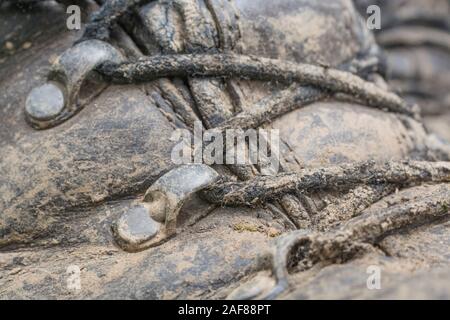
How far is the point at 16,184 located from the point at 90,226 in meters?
0.17

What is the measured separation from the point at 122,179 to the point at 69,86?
8.6 inches

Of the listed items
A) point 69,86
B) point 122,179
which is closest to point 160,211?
point 122,179

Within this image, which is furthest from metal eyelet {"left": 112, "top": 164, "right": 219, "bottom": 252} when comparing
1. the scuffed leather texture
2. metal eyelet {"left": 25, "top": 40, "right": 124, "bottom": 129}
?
metal eyelet {"left": 25, "top": 40, "right": 124, "bottom": 129}

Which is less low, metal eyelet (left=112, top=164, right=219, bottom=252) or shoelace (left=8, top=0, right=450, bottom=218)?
shoelace (left=8, top=0, right=450, bottom=218)

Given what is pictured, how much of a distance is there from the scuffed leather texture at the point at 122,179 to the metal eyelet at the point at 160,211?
23 mm

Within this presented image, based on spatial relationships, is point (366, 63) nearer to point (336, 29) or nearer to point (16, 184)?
point (336, 29)

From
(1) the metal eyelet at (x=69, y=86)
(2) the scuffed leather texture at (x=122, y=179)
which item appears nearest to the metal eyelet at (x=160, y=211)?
(2) the scuffed leather texture at (x=122, y=179)

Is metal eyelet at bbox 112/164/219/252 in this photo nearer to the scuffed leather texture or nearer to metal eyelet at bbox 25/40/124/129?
the scuffed leather texture

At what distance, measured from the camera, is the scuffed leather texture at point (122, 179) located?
1093 mm

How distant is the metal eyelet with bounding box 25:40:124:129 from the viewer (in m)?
1.21

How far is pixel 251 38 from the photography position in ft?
4.22

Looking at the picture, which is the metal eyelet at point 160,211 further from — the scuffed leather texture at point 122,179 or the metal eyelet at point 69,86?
the metal eyelet at point 69,86

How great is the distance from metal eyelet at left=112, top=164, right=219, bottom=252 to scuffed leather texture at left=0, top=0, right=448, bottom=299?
23 millimetres

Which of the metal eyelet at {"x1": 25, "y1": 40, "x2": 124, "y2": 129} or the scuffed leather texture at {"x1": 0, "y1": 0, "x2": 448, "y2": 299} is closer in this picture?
the scuffed leather texture at {"x1": 0, "y1": 0, "x2": 448, "y2": 299}
